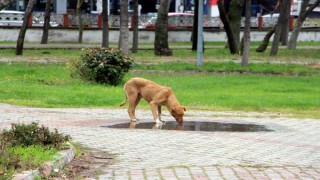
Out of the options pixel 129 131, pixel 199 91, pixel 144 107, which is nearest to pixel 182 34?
pixel 199 91

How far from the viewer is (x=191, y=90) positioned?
20.5 m

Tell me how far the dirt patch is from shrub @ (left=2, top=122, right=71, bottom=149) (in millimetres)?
347

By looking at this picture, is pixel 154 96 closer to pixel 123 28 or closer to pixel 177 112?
pixel 177 112

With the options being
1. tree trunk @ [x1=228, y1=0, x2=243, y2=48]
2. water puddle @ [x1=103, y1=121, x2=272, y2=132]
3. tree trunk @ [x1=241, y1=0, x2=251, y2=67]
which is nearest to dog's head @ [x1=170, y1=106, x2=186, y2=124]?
water puddle @ [x1=103, y1=121, x2=272, y2=132]

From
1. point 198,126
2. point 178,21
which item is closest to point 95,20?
point 178,21

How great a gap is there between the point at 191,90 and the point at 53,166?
41.1 feet

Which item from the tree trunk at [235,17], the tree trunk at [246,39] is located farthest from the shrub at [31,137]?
the tree trunk at [235,17]

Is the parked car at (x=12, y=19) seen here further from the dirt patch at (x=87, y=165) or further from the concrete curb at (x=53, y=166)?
the concrete curb at (x=53, y=166)

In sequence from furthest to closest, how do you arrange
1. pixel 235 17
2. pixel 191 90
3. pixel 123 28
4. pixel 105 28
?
pixel 235 17 < pixel 105 28 < pixel 123 28 < pixel 191 90

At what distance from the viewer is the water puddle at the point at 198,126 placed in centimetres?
1276

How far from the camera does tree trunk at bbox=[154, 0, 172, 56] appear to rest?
3369cm

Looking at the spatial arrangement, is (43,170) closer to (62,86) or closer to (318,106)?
(318,106)

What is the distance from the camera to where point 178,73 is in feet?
85.4

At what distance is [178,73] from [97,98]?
865 cm
